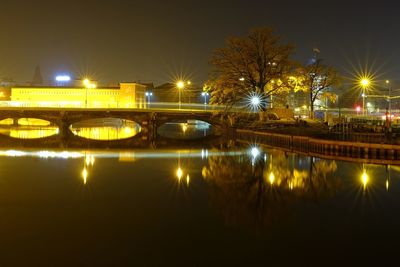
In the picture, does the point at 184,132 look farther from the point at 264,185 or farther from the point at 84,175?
the point at 264,185

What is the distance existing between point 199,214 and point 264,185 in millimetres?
10311

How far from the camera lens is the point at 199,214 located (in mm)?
26141

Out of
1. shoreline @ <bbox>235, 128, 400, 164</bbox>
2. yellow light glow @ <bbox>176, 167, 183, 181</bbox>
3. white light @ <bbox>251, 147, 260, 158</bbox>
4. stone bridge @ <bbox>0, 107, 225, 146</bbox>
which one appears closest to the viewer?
yellow light glow @ <bbox>176, 167, 183, 181</bbox>

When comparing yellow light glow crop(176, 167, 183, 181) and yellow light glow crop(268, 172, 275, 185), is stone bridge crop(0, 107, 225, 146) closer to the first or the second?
yellow light glow crop(176, 167, 183, 181)

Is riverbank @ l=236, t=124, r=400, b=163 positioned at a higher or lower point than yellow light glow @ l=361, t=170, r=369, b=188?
higher

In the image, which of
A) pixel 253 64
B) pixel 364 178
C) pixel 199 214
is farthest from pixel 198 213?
pixel 253 64

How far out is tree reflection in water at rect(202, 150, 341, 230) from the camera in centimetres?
2689

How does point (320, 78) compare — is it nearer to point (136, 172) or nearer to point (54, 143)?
point (54, 143)

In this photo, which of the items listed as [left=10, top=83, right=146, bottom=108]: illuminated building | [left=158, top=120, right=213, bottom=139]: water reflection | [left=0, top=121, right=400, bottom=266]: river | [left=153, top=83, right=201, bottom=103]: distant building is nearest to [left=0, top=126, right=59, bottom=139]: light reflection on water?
[left=158, top=120, right=213, bottom=139]: water reflection

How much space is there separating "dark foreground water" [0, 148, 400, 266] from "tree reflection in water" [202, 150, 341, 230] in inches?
3.0

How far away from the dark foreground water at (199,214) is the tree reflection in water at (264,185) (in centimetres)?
8

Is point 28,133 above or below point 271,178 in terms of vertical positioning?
above

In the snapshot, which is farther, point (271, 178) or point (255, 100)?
point (255, 100)

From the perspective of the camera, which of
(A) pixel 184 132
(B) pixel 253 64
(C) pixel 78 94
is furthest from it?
(C) pixel 78 94
